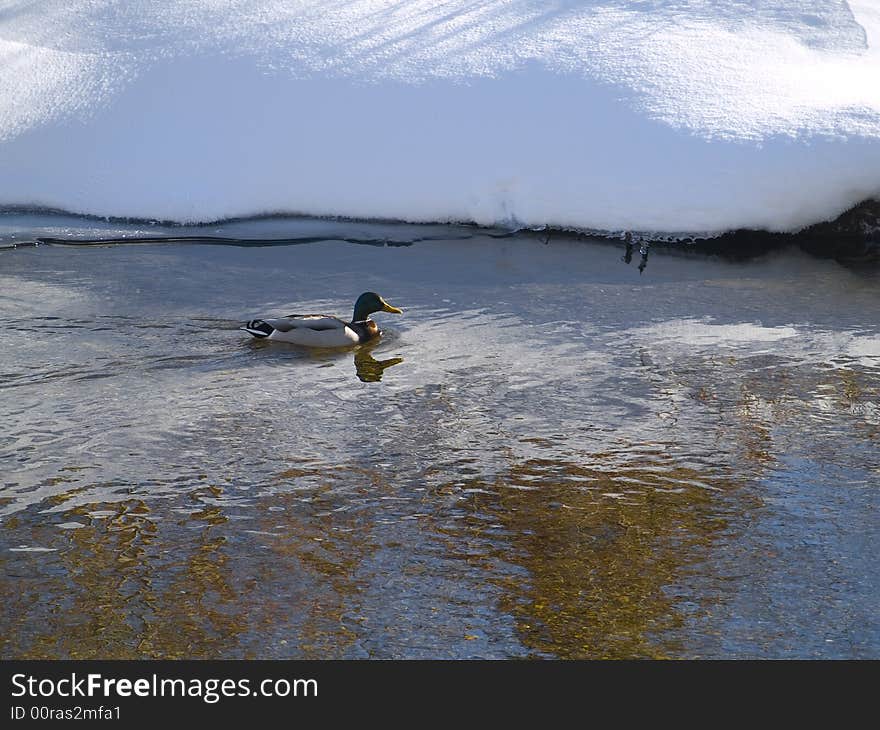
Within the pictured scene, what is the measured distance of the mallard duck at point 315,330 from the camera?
694 centimetres

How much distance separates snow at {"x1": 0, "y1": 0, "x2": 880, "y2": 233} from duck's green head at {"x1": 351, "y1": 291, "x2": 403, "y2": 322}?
185cm

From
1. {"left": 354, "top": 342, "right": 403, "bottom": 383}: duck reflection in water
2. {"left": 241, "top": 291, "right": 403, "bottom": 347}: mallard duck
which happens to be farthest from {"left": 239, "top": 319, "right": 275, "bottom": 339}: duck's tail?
{"left": 354, "top": 342, "right": 403, "bottom": 383}: duck reflection in water

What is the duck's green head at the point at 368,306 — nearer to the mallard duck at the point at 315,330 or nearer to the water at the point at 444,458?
the mallard duck at the point at 315,330

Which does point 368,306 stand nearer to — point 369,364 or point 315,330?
point 315,330

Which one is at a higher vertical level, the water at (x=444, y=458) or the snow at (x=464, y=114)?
the snow at (x=464, y=114)

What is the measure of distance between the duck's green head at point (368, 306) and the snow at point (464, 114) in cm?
185

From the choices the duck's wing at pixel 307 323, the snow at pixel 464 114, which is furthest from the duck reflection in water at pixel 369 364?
the snow at pixel 464 114

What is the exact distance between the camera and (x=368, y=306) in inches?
285

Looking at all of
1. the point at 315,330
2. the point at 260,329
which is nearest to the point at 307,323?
the point at 315,330

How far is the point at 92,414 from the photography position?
5.87 m
